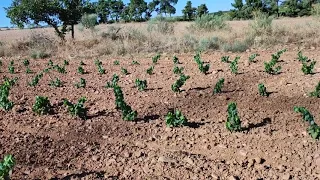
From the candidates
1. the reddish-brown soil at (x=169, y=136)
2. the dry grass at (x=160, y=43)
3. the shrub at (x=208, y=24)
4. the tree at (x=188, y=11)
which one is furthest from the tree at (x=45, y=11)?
the tree at (x=188, y=11)

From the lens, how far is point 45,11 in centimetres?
1938

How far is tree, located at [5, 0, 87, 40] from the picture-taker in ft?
62.1

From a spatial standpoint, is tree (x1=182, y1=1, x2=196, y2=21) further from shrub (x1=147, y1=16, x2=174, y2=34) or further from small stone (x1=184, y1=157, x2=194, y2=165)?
small stone (x1=184, y1=157, x2=194, y2=165)

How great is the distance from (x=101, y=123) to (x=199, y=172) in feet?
7.62

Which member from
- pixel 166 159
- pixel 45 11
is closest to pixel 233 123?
pixel 166 159

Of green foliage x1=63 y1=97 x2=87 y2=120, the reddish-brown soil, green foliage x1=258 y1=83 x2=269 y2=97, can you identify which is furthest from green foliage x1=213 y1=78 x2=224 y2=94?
green foliage x1=63 y1=97 x2=87 y2=120

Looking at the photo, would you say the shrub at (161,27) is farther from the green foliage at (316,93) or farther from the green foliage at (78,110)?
the green foliage at (78,110)

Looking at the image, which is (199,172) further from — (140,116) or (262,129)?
(140,116)

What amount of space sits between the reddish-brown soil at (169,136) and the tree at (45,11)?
36.7ft

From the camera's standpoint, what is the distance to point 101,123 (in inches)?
246

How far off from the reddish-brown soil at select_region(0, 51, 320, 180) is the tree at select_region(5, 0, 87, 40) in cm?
1119

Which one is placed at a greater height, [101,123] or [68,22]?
[68,22]

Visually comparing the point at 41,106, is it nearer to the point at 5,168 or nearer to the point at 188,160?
the point at 5,168

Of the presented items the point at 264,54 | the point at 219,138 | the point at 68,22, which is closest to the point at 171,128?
the point at 219,138
